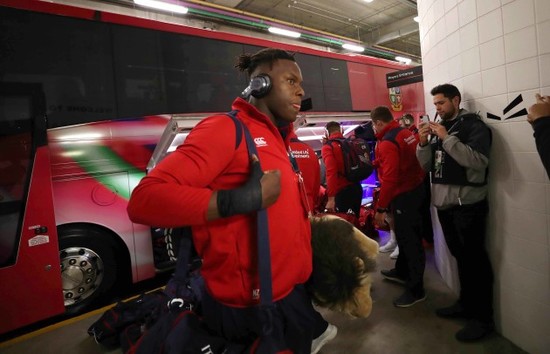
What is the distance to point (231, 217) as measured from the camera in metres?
1.07

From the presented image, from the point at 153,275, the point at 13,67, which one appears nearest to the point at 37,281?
the point at 153,275

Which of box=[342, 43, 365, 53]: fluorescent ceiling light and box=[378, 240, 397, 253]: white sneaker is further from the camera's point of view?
box=[342, 43, 365, 53]: fluorescent ceiling light

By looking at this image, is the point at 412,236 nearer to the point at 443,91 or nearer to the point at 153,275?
the point at 443,91

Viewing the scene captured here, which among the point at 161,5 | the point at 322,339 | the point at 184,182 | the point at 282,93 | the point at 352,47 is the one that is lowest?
the point at 322,339

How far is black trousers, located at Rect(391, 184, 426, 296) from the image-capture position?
289 centimetres


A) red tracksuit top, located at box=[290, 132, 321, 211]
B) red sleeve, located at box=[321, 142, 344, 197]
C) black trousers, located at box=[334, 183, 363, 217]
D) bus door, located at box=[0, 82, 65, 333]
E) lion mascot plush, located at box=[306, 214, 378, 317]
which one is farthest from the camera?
black trousers, located at box=[334, 183, 363, 217]

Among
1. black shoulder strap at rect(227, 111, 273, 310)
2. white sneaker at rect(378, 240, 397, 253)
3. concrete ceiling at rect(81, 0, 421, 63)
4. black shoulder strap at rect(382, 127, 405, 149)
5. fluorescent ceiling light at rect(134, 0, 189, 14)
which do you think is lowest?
white sneaker at rect(378, 240, 397, 253)

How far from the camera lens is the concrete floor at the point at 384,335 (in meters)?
2.28

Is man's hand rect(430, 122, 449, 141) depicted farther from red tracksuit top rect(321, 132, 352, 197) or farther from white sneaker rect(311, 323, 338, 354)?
white sneaker rect(311, 323, 338, 354)

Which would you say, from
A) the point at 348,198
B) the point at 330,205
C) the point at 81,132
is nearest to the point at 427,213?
the point at 348,198

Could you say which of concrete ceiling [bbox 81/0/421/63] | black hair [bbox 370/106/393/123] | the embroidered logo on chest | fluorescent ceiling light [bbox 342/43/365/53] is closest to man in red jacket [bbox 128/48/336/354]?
the embroidered logo on chest

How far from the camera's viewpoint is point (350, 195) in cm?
392

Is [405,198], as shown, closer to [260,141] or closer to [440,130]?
[440,130]

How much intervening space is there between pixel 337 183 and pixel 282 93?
270cm
